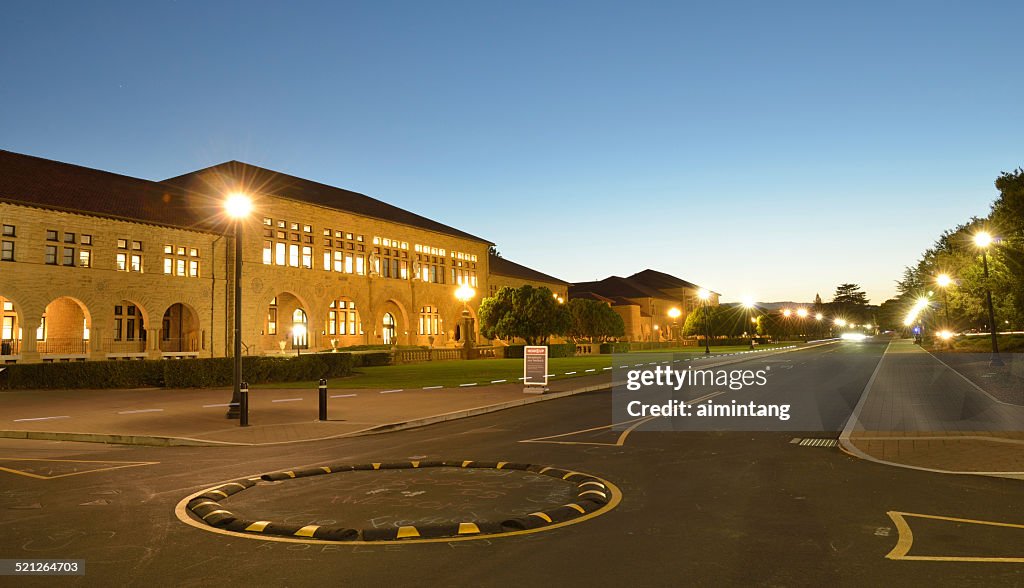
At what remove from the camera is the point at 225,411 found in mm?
18766

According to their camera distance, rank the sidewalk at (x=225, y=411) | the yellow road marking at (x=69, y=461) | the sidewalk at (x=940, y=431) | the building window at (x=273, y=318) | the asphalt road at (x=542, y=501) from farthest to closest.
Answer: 1. the building window at (x=273, y=318)
2. the sidewalk at (x=225, y=411)
3. the sidewalk at (x=940, y=431)
4. the yellow road marking at (x=69, y=461)
5. the asphalt road at (x=542, y=501)

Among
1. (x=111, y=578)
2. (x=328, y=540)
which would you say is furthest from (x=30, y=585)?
(x=328, y=540)

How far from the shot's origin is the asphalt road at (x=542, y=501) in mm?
5430

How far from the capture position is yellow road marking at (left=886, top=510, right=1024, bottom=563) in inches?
224

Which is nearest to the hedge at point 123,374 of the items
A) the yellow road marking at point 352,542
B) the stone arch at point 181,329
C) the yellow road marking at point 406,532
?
the stone arch at point 181,329

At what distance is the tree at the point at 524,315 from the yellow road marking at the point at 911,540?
52763mm

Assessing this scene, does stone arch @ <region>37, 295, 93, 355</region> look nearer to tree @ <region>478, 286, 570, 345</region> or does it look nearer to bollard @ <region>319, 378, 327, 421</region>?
bollard @ <region>319, 378, 327, 421</region>

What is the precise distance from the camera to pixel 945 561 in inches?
222

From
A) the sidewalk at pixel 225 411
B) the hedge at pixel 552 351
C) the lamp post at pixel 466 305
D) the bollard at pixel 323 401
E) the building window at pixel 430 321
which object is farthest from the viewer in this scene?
the building window at pixel 430 321

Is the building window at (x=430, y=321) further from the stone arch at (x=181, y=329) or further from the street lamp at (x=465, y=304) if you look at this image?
the stone arch at (x=181, y=329)

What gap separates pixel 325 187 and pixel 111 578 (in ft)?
206

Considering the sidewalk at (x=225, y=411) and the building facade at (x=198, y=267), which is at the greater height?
the building facade at (x=198, y=267)

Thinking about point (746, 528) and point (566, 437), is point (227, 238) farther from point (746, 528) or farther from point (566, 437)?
point (746, 528)

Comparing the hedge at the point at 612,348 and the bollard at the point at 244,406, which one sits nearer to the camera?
the bollard at the point at 244,406
